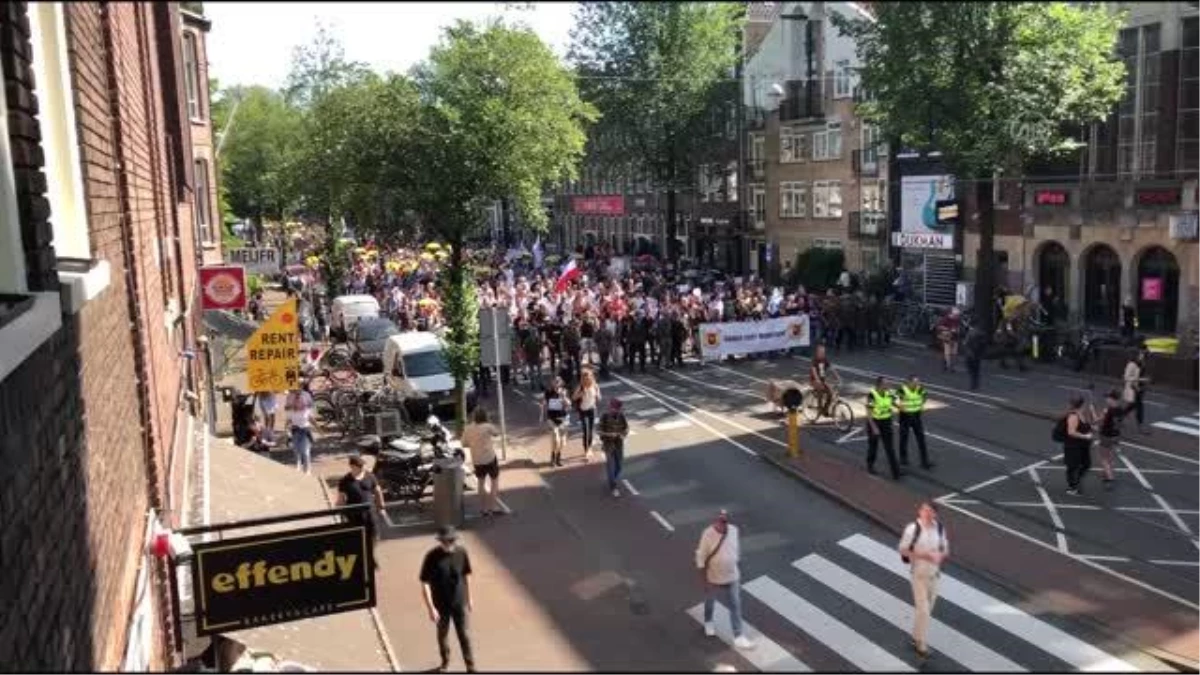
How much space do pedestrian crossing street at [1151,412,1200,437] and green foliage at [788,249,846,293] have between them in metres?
20.1

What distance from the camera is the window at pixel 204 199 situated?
1270 inches

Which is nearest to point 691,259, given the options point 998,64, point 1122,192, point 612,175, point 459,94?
point 612,175

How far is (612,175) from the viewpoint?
40.5m

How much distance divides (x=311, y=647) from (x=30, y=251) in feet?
13.1

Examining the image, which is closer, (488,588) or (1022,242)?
(488,588)

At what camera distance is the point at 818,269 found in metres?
42.5

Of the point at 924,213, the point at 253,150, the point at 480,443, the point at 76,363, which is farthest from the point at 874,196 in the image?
the point at 253,150

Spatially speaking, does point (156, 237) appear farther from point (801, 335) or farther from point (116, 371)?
point (801, 335)

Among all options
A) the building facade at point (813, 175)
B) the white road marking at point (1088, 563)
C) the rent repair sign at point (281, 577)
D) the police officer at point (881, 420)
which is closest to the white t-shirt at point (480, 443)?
the police officer at point (881, 420)

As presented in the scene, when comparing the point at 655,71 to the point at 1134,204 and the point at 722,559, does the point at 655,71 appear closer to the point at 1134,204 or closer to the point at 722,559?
the point at 722,559

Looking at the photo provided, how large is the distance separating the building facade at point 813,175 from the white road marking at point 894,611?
1767cm

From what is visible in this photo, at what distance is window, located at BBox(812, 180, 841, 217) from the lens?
44.7 m

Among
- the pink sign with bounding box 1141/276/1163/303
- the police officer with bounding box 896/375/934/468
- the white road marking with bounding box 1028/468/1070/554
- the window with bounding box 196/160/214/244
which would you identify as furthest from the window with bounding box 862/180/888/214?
the white road marking with bounding box 1028/468/1070/554

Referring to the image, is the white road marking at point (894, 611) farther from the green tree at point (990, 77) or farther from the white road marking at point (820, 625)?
the green tree at point (990, 77)
